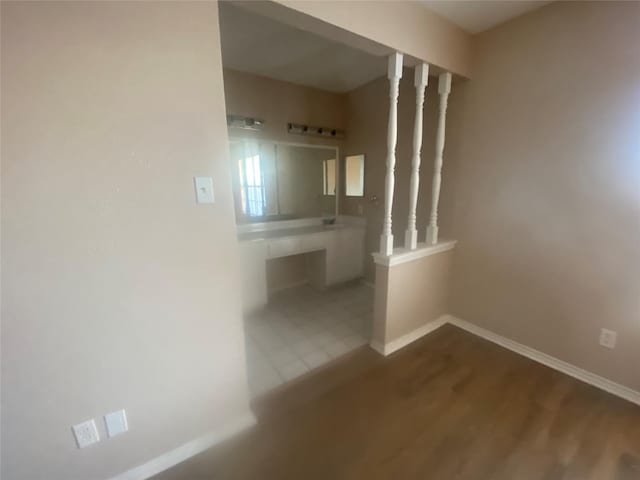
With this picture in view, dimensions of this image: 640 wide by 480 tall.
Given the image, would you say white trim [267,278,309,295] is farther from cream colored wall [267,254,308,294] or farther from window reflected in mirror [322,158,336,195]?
window reflected in mirror [322,158,336,195]

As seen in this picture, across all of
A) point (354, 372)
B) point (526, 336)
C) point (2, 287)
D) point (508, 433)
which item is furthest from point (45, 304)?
point (526, 336)

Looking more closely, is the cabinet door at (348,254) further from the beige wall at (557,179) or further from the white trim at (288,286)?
the beige wall at (557,179)

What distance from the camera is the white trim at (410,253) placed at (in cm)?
200

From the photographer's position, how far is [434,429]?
4.90 ft

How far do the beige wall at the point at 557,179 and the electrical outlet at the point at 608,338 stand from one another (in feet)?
0.09

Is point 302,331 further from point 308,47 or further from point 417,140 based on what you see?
point 308,47

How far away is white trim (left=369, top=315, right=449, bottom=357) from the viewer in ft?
7.04

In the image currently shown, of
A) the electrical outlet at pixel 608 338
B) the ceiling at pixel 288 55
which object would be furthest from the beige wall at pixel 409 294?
the ceiling at pixel 288 55

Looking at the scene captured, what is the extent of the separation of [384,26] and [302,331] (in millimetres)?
2326

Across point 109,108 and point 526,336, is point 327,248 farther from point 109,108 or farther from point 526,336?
point 109,108

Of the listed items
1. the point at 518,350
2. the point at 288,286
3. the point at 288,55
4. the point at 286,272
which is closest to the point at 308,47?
the point at 288,55

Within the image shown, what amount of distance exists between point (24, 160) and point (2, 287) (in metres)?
0.43

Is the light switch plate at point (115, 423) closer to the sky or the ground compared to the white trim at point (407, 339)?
closer to the sky

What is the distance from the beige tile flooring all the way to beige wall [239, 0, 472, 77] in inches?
83.9
